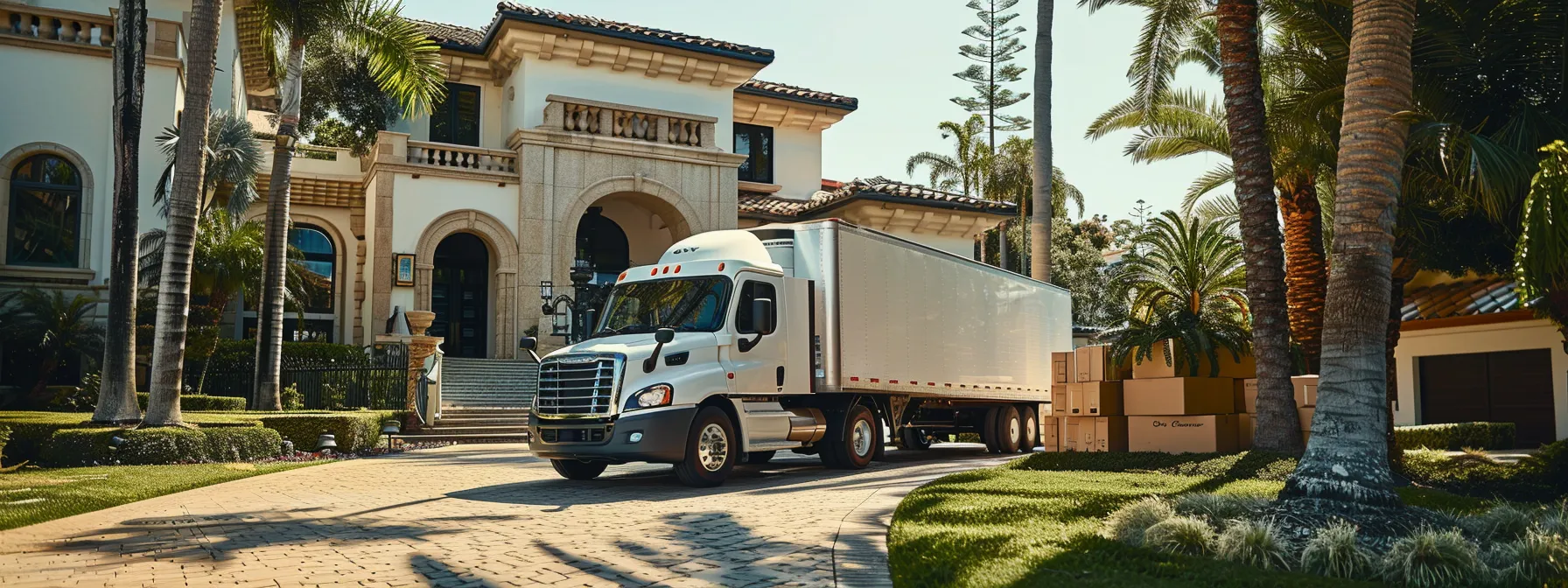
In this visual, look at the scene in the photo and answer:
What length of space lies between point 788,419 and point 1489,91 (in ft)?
29.7

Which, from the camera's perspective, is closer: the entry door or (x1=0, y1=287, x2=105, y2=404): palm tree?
(x1=0, y1=287, x2=105, y2=404): palm tree

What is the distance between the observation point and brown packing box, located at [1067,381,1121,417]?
14.8 metres

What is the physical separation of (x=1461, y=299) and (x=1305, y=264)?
33.5 ft

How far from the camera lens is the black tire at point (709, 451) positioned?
12680mm

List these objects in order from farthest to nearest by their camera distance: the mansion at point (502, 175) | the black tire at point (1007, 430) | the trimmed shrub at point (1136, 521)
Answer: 1. the mansion at point (502, 175)
2. the black tire at point (1007, 430)
3. the trimmed shrub at point (1136, 521)

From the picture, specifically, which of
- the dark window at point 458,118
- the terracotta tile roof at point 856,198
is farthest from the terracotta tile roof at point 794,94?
the dark window at point 458,118

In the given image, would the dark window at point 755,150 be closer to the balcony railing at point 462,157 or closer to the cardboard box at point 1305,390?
the balcony railing at point 462,157

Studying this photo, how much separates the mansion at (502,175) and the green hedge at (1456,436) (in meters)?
15.0

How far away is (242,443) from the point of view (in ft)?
49.6

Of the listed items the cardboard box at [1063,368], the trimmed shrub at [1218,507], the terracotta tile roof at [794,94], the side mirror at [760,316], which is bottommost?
the trimmed shrub at [1218,507]

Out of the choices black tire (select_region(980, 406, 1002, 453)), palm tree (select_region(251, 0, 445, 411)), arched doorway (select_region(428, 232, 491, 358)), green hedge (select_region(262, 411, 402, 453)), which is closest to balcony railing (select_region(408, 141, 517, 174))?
arched doorway (select_region(428, 232, 491, 358))

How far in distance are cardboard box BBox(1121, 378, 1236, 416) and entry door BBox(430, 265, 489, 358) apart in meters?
20.0

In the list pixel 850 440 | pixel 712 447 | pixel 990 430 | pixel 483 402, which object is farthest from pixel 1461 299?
pixel 483 402

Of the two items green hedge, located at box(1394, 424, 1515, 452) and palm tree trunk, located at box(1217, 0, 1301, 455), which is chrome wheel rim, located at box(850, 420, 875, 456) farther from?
green hedge, located at box(1394, 424, 1515, 452)
